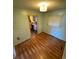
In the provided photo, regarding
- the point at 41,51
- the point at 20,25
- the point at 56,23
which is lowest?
the point at 41,51

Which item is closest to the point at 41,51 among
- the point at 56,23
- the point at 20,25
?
the point at 20,25

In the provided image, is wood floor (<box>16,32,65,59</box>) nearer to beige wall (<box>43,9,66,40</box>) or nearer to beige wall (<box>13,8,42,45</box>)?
beige wall (<box>13,8,42,45</box>)

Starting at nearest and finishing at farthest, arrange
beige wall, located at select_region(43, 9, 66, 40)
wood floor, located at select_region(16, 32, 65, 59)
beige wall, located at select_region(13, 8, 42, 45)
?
wood floor, located at select_region(16, 32, 65, 59)
beige wall, located at select_region(13, 8, 42, 45)
beige wall, located at select_region(43, 9, 66, 40)

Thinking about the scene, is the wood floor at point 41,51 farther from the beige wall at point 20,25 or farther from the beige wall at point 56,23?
the beige wall at point 56,23

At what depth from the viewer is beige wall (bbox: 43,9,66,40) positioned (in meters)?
5.66

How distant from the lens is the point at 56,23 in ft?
21.2

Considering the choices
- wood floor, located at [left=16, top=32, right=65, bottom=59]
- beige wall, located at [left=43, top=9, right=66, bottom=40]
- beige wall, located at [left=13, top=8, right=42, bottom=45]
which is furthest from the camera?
beige wall, located at [left=43, top=9, right=66, bottom=40]

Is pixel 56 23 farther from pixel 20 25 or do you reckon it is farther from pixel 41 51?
pixel 41 51

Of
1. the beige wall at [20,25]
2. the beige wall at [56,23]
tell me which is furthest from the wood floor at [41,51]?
the beige wall at [56,23]

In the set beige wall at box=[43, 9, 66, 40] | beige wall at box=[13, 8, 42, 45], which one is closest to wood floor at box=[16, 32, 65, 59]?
beige wall at box=[13, 8, 42, 45]
